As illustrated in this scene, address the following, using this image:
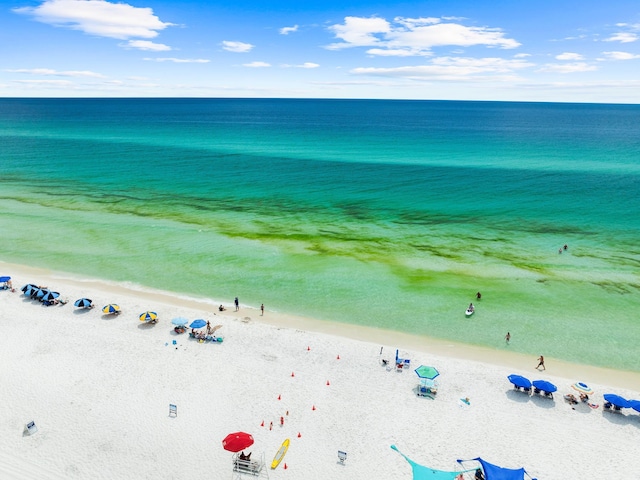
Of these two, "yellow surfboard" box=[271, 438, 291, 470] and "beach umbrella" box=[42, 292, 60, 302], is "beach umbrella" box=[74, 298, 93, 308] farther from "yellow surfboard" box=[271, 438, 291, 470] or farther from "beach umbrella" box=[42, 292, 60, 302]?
"yellow surfboard" box=[271, 438, 291, 470]

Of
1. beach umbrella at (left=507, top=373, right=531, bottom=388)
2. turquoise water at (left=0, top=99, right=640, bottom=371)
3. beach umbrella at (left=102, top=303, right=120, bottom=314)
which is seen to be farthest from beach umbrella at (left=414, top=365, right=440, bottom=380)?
beach umbrella at (left=102, top=303, right=120, bottom=314)

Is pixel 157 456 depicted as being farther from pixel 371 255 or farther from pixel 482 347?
pixel 371 255

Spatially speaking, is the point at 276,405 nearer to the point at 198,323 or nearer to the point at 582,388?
the point at 198,323

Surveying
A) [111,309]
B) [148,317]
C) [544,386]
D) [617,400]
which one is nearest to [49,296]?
[111,309]

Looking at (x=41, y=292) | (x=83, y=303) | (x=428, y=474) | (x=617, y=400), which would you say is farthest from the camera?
(x=41, y=292)

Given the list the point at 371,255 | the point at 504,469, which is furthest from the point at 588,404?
the point at 371,255
